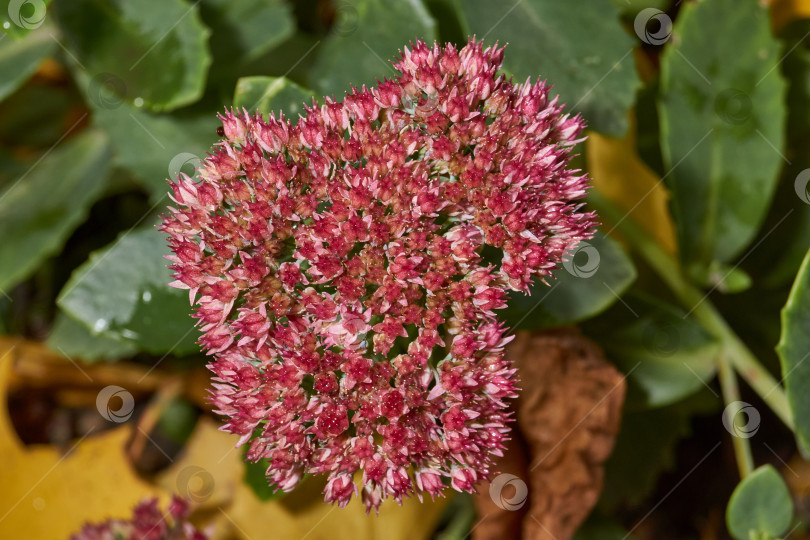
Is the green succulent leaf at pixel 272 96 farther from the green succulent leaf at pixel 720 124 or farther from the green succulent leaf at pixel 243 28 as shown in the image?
the green succulent leaf at pixel 720 124

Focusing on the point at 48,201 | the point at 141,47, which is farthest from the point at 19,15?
the point at 48,201

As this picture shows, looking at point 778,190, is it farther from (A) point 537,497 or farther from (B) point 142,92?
(B) point 142,92

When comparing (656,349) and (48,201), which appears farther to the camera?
(48,201)

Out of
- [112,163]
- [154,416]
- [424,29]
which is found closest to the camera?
[424,29]

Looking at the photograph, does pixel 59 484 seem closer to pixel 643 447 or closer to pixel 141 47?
pixel 141 47

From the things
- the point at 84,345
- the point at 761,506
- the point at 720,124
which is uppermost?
the point at 720,124

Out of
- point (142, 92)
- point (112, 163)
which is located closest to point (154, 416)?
point (112, 163)

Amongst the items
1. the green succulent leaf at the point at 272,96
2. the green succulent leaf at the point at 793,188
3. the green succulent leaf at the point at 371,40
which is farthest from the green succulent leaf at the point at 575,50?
the green succulent leaf at the point at 793,188
